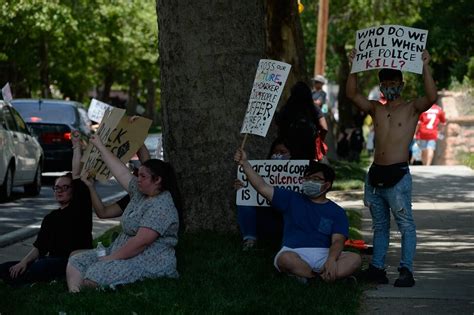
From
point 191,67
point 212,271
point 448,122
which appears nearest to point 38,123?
point 448,122

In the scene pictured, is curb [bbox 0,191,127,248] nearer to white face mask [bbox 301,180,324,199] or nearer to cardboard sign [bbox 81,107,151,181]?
cardboard sign [bbox 81,107,151,181]

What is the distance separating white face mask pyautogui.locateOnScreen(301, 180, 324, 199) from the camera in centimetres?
1003

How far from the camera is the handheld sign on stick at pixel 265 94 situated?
11125 mm

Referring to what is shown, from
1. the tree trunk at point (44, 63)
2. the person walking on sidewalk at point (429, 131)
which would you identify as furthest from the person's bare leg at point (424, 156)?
the tree trunk at point (44, 63)

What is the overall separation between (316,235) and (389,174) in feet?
2.49

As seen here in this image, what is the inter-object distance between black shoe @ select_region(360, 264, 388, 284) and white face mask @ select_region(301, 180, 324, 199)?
0.82m

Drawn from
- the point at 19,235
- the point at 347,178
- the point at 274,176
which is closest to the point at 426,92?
the point at 274,176

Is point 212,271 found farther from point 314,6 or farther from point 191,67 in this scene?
point 314,6

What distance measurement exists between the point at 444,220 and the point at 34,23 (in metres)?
30.8

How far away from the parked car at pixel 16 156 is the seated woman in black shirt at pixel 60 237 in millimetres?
9853

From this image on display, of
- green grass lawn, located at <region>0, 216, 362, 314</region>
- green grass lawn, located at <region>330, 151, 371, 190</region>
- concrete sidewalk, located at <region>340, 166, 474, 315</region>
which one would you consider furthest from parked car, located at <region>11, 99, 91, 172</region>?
green grass lawn, located at <region>0, 216, 362, 314</region>

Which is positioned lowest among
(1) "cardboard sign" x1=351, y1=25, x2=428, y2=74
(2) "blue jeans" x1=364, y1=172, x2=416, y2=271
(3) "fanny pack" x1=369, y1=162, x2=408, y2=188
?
(2) "blue jeans" x1=364, y1=172, x2=416, y2=271

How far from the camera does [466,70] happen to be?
124 ft

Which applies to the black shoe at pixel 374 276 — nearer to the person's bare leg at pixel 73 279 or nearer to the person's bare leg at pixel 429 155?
the person's bare leg at pixel 73 279
